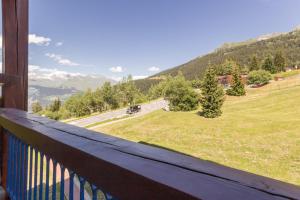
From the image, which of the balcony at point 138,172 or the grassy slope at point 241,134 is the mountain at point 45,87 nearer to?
the balcony at point 138,172

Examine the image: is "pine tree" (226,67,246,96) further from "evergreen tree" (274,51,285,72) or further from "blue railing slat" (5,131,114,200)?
"blue railing slat" (5,131,114,200)

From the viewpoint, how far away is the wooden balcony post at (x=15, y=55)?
4.85 feet

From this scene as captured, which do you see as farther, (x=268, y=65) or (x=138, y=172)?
(x=268, y=65)

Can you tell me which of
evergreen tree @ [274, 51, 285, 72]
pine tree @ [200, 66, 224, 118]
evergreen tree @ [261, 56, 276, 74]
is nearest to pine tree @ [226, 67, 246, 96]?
pine tree @ [200, 66, 224, 118]

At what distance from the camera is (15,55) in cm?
152

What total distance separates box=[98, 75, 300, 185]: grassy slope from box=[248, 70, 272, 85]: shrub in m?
4.48

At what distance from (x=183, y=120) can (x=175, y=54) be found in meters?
8.76

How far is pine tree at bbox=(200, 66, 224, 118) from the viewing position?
11.3 meters

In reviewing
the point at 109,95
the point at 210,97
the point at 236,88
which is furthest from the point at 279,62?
the point at 109,95

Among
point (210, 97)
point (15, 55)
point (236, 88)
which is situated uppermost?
point (15, 55)

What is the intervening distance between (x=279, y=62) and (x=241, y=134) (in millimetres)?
12298

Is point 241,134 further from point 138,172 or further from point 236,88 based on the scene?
point 138,172

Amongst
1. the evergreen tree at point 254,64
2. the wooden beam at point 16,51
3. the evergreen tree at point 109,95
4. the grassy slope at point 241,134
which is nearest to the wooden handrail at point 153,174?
the wooden beam at point 16,51

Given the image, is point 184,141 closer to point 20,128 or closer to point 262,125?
point 262,125
